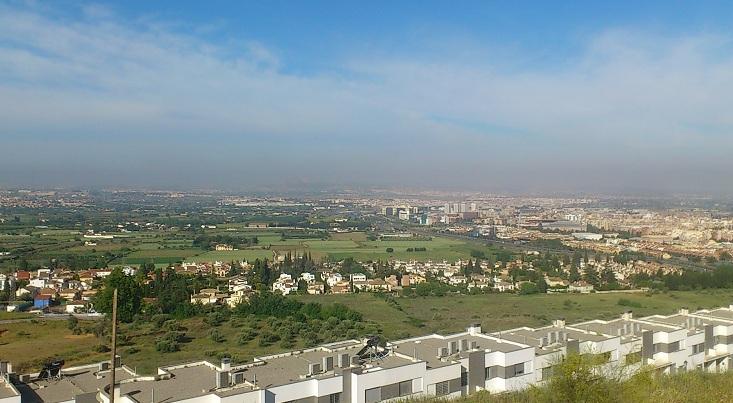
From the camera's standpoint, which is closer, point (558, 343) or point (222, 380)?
point (222, 380)

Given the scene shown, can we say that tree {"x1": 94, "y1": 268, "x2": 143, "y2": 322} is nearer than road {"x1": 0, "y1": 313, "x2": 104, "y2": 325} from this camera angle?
Yes

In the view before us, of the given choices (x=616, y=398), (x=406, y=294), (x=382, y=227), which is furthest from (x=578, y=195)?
(x=616, y=398)

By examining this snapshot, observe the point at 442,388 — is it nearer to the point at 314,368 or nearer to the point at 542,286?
the point at 314,368

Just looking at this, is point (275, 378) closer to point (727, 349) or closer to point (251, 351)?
point (251, 351)

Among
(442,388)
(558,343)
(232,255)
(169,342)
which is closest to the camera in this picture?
(442,388)

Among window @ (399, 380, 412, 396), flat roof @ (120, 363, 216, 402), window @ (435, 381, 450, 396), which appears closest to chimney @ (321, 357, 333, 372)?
window @ (399, 380, 412, 396)

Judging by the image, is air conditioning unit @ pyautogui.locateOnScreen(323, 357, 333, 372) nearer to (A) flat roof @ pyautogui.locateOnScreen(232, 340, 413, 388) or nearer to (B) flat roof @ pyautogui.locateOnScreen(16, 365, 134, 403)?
(A) flat roof @ pyautogui.locateOnScreen(232, 340, 413, 388)

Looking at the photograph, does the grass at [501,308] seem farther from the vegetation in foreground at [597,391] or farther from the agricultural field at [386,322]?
the vegetation in foreground at [597,391]

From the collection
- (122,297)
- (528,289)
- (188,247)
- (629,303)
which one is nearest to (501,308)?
(629,303)

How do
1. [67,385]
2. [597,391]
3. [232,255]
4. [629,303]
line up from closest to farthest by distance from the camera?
[597,391] → [67,385] → [629,303] → [232,255]
